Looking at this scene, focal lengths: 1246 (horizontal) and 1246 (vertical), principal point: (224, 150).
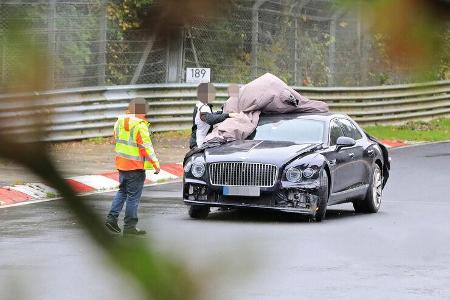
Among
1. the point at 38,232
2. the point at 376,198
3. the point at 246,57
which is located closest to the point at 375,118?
the point at 246,57

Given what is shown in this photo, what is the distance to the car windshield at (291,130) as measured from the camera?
47.8ft

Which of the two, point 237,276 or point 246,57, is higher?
point 246,57

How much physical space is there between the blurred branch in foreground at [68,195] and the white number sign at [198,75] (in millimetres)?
203

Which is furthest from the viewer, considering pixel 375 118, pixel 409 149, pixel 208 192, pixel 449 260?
pixel 409 149

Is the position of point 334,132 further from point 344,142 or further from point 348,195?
point 348,195

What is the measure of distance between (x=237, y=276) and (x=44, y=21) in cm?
30

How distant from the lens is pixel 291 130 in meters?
14.7

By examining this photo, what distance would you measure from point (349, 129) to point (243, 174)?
7.14ft

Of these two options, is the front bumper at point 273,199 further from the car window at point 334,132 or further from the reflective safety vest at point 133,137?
the reflective safety vest at point 133,137

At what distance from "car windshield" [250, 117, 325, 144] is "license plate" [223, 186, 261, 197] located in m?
0.93

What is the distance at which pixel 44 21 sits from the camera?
1.08m

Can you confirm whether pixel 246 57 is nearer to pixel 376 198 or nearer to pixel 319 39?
pixel 319 39

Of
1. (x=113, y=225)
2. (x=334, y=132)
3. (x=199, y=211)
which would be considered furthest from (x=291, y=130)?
(x=113, y=225)

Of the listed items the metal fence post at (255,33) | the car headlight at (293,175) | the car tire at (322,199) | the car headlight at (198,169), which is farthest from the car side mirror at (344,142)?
the metal fence post at (255,33)
